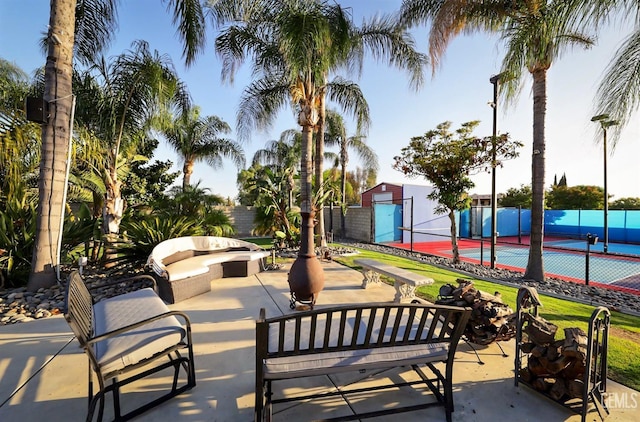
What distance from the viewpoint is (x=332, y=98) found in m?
10.9

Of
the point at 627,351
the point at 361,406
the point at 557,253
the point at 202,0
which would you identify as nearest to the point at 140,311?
the point at 361,406

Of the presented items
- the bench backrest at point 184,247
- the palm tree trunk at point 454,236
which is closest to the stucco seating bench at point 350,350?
the bench backrest at point 184,247

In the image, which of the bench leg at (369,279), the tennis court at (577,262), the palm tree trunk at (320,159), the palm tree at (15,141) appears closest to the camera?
the palm tree at (15,141)

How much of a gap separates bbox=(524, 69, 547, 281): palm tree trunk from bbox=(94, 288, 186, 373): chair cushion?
27.3 feet

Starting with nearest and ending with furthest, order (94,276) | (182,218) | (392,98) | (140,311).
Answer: (140,311) < (94,276) < (182,218) < (392,98)

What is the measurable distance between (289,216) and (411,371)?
865cm

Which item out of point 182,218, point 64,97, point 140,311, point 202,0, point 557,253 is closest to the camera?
point 140,311

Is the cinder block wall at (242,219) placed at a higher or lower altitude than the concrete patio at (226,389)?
higher

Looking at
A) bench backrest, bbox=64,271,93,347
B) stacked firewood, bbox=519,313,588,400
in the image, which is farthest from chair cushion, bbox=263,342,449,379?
bench backrest, bbox=64,271,93,347

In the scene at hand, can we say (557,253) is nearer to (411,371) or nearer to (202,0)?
(411,371)

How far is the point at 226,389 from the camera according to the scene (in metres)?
2.39

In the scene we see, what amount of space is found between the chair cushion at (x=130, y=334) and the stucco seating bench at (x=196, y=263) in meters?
1.72

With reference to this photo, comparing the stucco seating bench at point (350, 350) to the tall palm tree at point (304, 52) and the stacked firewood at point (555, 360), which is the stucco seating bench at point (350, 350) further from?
the tall palm tree at point (304, 52)

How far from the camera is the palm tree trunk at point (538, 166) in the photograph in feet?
23.4
